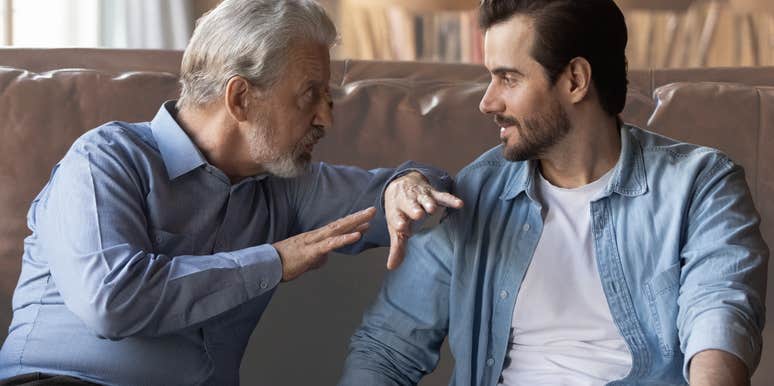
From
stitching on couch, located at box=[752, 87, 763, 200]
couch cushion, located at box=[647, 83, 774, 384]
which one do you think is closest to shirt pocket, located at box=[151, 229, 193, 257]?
couch cushion, located at box=[647, 83, 774, 384]

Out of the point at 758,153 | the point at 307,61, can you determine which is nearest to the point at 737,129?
the point at 758,153

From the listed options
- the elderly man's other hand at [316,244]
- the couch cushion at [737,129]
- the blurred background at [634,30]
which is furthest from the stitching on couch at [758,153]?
the blurred background at [634,30]

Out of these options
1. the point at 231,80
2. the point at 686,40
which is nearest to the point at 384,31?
the point at 686,40

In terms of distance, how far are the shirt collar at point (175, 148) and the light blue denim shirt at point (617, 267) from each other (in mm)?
364

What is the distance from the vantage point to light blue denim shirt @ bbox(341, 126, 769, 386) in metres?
1.63

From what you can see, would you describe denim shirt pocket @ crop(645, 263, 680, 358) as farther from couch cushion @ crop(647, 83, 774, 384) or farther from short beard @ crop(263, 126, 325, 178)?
short beard @ crop(263, 126, 325, 178)

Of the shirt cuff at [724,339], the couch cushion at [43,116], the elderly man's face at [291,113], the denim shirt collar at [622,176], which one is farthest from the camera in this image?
the couch cushion at [43,116]

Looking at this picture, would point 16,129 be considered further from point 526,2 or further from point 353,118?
point 526,2

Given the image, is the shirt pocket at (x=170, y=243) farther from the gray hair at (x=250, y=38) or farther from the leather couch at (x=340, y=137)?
the leather couch at (x=340, y=137)

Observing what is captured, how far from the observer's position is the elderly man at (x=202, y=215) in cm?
167

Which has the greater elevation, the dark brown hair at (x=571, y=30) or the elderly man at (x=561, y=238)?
the dark brown hair at (x=571, y=30)

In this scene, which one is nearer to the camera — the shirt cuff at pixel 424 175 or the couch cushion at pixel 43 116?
the shirt cuff at pixel 424 175

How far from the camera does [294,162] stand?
1867 mm

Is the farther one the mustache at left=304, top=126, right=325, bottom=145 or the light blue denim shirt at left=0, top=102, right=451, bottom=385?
the mustache at left=304, top=126, right=325, bottom=145
